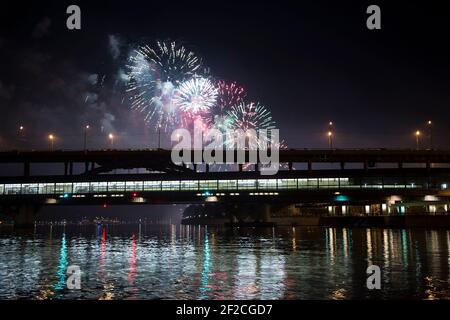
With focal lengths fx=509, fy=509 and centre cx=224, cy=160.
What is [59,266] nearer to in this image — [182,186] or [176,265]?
[176,265]

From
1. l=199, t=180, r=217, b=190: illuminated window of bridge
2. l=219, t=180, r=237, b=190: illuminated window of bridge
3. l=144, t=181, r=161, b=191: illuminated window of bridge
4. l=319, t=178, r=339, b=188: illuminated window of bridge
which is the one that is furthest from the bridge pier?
l=319, t=178, r=339, b=188: illuminated window of bridge

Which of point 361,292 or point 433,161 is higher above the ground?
point 433,161

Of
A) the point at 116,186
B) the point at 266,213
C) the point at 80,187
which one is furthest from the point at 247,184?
the point at 80,187

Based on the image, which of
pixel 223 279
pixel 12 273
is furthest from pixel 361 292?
pixel 12 273

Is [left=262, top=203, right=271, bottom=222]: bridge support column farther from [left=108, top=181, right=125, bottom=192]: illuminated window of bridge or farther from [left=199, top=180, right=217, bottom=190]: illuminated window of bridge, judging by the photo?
[left=108, top=181, right=125, bottom=192]: illuminated window of bridge

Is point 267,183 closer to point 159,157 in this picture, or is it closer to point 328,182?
point 328,182
